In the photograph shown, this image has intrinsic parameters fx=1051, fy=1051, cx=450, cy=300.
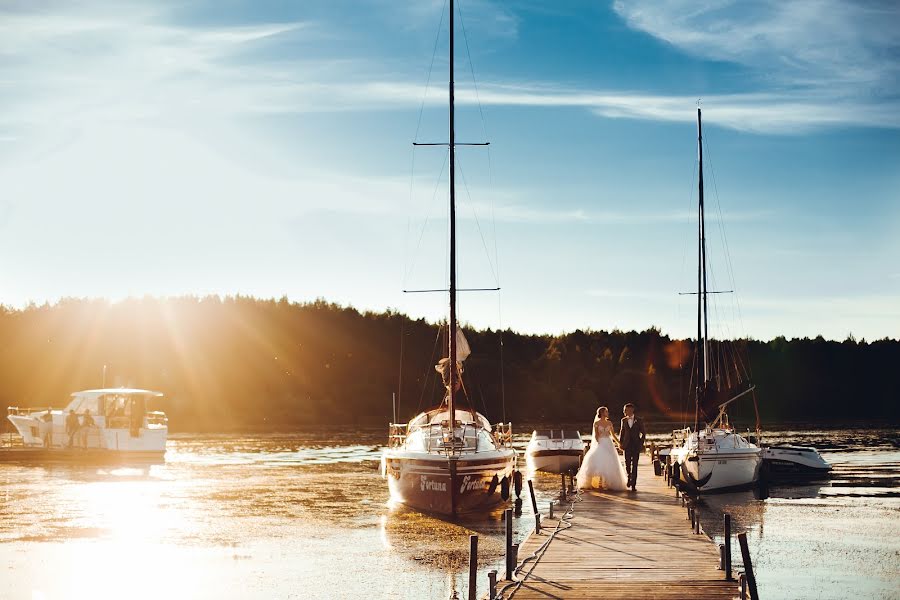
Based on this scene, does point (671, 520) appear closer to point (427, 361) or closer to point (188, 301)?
point (427, 361)

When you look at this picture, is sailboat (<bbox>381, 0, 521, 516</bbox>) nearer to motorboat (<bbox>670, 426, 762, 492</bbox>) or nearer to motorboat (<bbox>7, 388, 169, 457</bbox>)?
motorboat (<bbox>670, 426, 762, 492</bbox>)

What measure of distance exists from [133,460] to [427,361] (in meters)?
73.1

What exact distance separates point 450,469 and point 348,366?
94.7 metres

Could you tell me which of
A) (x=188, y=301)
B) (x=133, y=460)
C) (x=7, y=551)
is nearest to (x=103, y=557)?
(x=7, y=551)

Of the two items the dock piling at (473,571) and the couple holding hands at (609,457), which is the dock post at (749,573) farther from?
the couple holding hands at (609,457)

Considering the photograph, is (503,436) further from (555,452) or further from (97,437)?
(97,437)

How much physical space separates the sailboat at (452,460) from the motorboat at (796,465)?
48.5 feet

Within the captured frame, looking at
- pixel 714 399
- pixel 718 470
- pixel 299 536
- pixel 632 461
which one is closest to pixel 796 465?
pixel 714 399

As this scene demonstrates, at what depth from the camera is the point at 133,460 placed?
4834cm

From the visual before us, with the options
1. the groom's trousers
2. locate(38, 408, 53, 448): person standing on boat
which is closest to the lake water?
the groom's trousers

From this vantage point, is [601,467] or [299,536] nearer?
[299,536]

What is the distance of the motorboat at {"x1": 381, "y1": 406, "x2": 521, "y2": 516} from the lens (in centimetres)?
2789

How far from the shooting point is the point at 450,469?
91.1 ft

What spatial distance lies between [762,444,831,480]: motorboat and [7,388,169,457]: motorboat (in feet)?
89.0
